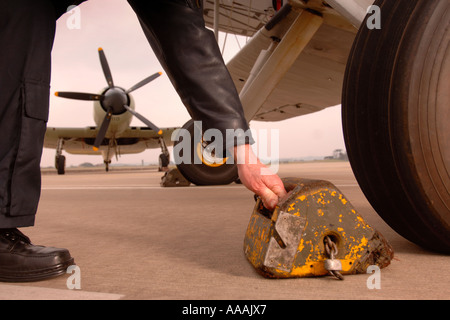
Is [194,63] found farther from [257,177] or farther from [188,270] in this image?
[188,270]

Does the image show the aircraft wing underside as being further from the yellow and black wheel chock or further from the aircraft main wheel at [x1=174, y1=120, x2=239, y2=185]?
the yellow and black wheel chock

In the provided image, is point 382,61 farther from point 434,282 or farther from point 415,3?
point 434,282

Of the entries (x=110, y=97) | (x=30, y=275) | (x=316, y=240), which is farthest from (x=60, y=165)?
(x=316, y=240)

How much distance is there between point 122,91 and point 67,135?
18.6 feet

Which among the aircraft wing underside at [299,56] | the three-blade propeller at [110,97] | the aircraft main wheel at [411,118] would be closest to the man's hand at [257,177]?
the aircraft main wheel at [411,118]

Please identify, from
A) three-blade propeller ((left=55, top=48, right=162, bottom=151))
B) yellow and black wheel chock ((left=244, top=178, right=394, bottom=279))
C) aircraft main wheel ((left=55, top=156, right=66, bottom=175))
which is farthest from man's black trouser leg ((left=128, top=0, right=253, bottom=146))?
aircraft main wheel ((left=55, top=156, right=66, bottom=175))

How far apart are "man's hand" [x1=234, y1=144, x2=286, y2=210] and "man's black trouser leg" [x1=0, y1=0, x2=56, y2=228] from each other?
0.67 m

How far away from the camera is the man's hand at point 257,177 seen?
1029 mm

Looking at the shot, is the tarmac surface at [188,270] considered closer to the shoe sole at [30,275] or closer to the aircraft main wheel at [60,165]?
the shoe sole at [30,275]

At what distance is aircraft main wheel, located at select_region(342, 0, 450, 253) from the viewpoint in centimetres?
96

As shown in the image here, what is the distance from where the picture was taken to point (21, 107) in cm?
109

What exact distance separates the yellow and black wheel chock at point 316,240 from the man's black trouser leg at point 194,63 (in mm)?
309

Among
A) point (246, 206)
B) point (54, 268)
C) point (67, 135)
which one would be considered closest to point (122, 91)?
point (67, 135)

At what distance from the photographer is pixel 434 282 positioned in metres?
0.85
